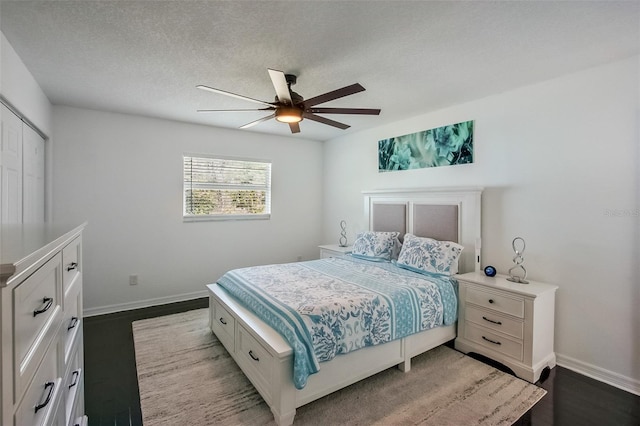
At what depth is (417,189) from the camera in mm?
3693

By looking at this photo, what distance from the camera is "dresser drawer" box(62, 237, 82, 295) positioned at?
1301 mm

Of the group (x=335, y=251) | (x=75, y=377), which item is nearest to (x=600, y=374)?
(x=335, y=251)

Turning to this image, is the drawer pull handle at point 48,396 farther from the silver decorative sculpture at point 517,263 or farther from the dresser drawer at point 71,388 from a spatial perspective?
the silver decorative sculpture at point 517,263

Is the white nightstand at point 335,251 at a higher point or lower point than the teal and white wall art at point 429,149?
lower

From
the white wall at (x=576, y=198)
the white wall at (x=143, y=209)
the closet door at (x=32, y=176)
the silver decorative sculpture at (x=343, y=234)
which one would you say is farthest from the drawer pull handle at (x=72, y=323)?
the silver decorative sculpture at (x=343, y=234)

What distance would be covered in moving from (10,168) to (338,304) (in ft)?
9.11

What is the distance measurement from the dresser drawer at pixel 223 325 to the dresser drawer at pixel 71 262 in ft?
4.11

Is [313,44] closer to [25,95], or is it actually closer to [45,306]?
[45,306]

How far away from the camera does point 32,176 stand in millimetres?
2926

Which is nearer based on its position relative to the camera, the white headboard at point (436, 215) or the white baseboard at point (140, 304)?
the white headboard at point (436, 215)

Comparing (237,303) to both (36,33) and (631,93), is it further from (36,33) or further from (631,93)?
(631,93)

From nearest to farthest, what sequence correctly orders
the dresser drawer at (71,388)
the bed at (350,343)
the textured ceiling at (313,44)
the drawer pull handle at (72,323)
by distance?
1. the dresser drawer at (71,388)
2. the drawer pull handle at (72,323)
3. the textured ceiling at (313,44)
4. the bed at (350,343)

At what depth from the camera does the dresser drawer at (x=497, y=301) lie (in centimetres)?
247

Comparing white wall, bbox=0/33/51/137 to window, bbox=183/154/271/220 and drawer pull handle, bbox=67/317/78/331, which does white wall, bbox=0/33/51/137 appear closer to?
window, bbox=183/154/271/220
